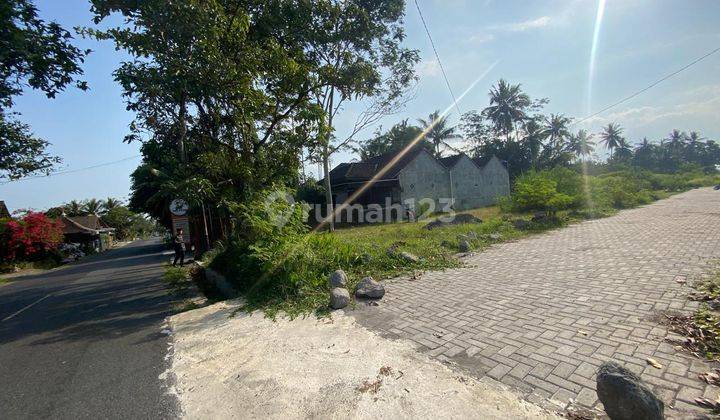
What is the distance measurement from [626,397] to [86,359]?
586 centimetres

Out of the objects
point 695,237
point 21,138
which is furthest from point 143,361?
point 21,138

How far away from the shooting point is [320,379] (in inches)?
122

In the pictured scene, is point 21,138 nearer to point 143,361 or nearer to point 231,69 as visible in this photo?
→ point 231,69

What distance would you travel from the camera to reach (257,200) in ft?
26.3

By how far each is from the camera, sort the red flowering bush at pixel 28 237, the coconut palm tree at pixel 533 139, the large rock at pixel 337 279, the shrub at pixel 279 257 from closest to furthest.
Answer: the large rock at pixel 337 279 → the shrub at pixel 279 257 → the red flowering bush at pixel 28 237 → the coconut palm tree at pixel 533 139

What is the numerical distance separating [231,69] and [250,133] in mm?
1918

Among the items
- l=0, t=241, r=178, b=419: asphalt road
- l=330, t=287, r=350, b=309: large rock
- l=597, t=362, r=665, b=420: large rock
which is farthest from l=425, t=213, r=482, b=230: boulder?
l=597, t=362, r=665, b=420: large rock

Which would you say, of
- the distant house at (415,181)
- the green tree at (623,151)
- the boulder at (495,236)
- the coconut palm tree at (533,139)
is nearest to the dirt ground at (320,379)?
the boulder at (495,236)

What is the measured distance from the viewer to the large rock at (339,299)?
16.7 ft

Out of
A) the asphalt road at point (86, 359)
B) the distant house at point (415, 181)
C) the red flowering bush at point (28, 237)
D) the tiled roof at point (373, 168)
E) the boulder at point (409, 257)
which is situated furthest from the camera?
the tiled roof at point (373, 168)

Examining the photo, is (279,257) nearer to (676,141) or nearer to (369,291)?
(369,291)

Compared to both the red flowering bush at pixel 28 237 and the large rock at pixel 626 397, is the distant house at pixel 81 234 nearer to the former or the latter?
the red flowering bush at pixel 28 237

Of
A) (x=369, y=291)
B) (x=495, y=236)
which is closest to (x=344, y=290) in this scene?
(x=369, y=291)

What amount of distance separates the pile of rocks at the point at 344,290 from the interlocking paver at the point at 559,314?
22 cm
